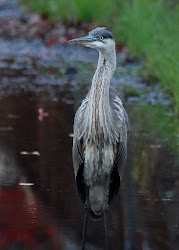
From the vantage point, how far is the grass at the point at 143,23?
11.1 meters

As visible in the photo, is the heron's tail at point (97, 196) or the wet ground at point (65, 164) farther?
the wet ground at point (65, 164)

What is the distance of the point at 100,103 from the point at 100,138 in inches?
11.2

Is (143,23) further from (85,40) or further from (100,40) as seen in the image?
(85,40)

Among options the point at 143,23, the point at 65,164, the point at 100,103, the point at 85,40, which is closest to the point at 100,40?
the point at 85,40

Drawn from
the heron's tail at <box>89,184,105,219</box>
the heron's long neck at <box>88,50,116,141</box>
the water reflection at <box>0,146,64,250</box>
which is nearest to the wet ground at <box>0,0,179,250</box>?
the water reflection at <box>0,146,64,250</box>

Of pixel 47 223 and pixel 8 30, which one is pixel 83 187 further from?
pixel 8 30

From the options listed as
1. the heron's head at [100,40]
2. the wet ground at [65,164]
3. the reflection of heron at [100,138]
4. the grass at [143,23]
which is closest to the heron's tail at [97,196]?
the reflection of heron at [100,138]

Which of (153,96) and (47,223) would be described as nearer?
(47,223)

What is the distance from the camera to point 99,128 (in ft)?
17.6

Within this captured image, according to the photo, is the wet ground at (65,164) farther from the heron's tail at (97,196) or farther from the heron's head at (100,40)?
the heron's head at (100,40)

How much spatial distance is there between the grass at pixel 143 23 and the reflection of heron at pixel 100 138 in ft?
14.5

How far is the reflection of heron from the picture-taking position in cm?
534

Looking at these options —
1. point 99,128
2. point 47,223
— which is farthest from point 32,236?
point 99,128

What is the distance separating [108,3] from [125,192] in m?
11.8
